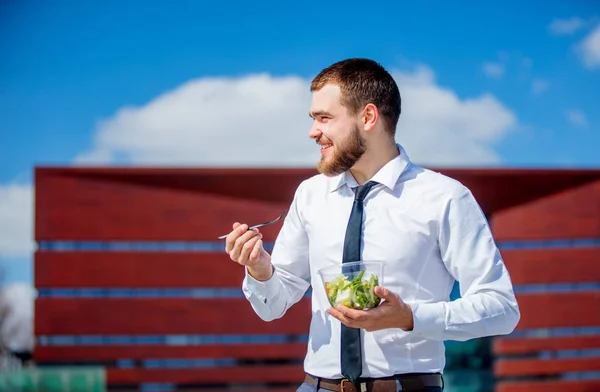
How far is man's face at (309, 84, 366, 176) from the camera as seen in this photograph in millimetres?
2223

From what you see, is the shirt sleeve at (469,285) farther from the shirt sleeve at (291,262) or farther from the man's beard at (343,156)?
the shirt sleeve at (291,262)

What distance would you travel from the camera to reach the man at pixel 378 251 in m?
2.01


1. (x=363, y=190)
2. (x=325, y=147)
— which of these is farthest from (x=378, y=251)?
(x=325, y=147)

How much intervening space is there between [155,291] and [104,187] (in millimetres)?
4934

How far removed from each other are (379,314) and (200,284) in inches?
1199

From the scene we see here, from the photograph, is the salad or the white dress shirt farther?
the white dress shirt

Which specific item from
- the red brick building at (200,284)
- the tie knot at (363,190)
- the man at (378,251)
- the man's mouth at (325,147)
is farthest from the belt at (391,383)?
the red brick building at (200,284)

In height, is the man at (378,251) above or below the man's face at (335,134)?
below

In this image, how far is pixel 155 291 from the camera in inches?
1260

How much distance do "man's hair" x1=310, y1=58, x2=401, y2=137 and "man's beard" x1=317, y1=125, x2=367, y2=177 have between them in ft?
0.25

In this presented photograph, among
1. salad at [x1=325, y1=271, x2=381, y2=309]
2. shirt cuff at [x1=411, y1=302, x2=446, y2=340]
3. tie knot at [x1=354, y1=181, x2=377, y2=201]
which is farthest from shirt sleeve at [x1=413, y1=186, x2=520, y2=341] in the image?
tie knot at [x1=354, y1=181, x2=377, y2=201]

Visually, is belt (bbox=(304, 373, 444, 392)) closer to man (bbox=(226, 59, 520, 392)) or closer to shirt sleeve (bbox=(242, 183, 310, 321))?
man (bbox=(226, 59, 520, 392))

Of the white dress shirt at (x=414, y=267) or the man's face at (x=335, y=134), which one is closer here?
the white dress shirt at (x=414, y=267)

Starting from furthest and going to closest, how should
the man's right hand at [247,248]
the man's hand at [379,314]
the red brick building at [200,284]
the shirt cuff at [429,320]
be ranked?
the red brick building at [200,284] < the man's right hand at [247,248] < the shirt cuff at [429,320] < the man's hand at [379,314]
